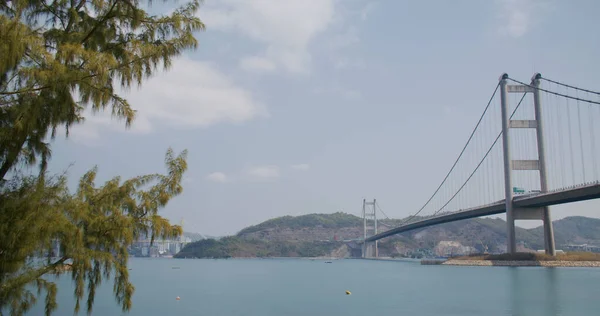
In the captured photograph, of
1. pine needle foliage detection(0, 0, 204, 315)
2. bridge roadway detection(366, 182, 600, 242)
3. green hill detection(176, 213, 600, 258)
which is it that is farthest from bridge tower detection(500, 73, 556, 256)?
green hill detection(176, 213, 600, 258)

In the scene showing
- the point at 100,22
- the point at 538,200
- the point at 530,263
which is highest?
the point at 538,200

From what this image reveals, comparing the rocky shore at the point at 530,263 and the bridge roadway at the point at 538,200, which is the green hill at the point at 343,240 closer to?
the rocky shore at the point at 530,263

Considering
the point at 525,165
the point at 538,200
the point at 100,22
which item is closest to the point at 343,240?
the point at 525,165

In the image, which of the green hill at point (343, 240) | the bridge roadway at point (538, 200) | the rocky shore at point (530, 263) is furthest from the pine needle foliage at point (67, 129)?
the green hill at point (343, 240)

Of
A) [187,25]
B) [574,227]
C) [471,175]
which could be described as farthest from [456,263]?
[574,227]

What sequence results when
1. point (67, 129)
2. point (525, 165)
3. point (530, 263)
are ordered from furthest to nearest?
1. point (525, 165)
2. point (530, 263)
3. point (67, 129)

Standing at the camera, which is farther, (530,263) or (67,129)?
(530,263)

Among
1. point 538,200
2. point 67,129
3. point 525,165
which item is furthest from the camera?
point 525,165

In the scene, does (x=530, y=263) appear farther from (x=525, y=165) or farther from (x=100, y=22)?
(x=100, y=22)
